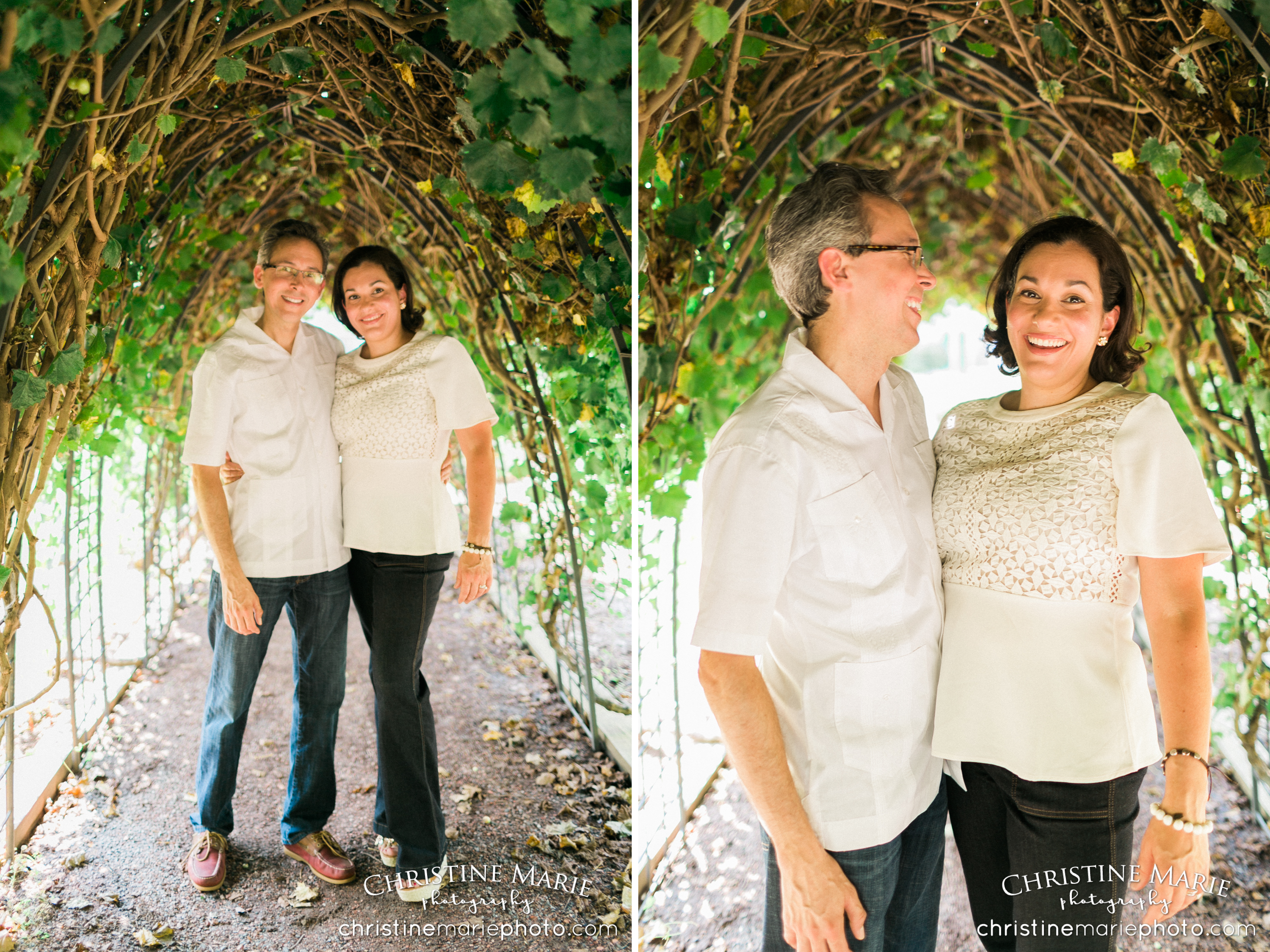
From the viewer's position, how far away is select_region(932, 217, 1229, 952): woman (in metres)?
1.09

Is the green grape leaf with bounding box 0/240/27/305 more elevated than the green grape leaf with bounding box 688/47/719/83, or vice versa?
the green grape leaf with bounding box 688/47/719/83

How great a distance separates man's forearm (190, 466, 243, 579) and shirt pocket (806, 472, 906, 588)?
866mm

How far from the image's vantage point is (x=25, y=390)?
1179 millimetres

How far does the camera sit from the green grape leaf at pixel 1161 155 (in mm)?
1673

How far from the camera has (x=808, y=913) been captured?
106cm

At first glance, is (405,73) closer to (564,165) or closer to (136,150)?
(136,150)

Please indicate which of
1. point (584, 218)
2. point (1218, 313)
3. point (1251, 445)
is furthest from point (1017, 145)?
point (584, 218)

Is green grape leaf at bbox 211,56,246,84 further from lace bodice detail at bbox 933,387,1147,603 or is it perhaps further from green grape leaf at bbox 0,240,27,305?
lace bodice detail at bbox 933,387,1147,603

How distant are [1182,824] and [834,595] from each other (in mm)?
593

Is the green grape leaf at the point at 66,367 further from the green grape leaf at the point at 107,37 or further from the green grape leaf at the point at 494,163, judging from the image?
the green grape leaf at the point at 494,163

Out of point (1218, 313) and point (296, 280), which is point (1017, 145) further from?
point (296, 280)

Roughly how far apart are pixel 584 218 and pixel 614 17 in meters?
0.40

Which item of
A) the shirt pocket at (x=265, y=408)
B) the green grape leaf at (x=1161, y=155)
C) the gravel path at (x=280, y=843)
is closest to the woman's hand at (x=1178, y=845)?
the gravel path at (x=280, y=843)

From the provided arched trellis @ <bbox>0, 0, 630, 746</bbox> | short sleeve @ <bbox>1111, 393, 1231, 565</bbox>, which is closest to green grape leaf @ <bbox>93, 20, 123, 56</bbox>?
arched trellis @ <bbox>0, 0, 630, 746</bbox>
